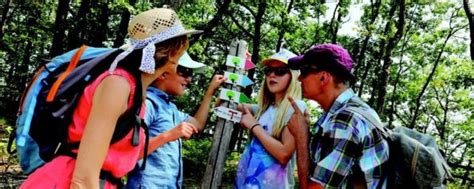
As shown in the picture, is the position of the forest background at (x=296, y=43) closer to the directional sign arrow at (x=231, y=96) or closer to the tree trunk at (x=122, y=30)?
the tree trunk at (x=122, y=30)

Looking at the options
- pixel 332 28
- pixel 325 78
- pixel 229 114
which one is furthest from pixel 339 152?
pixel 332 28

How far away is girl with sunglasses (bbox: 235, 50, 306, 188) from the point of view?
3.03 m

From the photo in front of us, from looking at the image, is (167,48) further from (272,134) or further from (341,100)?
(272,134)

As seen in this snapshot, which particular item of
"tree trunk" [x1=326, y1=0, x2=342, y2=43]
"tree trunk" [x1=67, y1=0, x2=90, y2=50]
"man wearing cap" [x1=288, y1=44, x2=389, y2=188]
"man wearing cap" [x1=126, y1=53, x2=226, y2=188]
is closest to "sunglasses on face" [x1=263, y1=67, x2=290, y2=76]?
"man wearing cap" [x1=126, y1=53, x2=226, y2=188]

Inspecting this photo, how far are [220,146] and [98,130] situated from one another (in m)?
2.06

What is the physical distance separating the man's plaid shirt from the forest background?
11134 mm

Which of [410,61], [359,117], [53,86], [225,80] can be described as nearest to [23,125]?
[53,86]

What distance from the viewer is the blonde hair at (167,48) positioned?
76.4 inches

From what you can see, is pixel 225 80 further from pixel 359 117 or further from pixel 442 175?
pixel 442 175

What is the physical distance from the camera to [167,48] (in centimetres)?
198

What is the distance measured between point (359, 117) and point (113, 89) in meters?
1.16

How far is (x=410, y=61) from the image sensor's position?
1053 inches

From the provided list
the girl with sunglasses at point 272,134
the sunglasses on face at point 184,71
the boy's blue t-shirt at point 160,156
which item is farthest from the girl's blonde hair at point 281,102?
the boy's blue t-shirt at point 160,156

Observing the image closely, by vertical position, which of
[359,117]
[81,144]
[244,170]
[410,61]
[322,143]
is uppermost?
[410,61]
